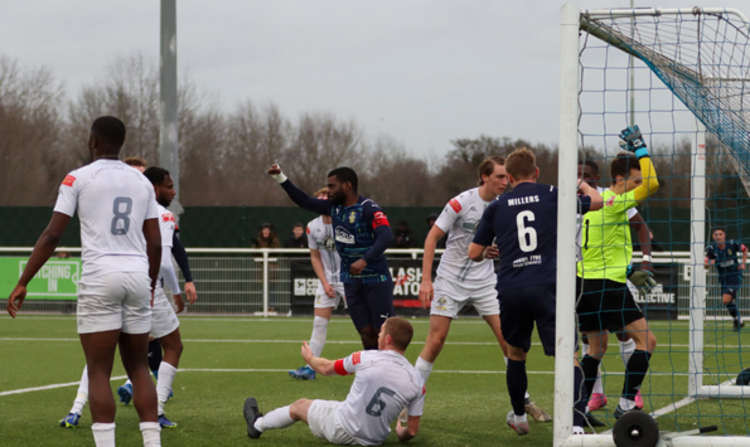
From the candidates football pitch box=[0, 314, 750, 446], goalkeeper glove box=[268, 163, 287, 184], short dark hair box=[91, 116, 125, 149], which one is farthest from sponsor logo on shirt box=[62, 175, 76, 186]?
goalkeeper glove box=[268, 163, 287, 184]

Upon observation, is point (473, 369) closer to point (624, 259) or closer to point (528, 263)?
point (624, 259)

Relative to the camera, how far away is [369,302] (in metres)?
8.28

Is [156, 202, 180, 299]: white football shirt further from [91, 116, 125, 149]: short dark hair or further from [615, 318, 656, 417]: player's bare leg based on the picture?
[615, 318, 656, 417]: player's bare leg

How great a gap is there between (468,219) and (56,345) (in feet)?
27.2

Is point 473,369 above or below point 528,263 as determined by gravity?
below

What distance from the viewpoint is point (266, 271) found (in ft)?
64.4

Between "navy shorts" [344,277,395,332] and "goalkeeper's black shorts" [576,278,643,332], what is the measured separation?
1.90m

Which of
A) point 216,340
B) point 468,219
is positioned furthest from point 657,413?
point 216,340

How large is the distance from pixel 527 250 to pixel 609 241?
5.15ft

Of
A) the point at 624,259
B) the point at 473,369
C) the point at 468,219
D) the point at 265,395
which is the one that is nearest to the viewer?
the point at 624,259

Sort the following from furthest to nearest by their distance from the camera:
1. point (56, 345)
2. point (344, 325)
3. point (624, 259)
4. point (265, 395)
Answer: point (344, 325) → point (56, 345) → point (265, 395) → point (624, 259)

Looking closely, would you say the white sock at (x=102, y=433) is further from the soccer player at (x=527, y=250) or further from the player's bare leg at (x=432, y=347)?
the player's bare leg at (x=432, y=347)

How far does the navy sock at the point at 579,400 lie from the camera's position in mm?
6219

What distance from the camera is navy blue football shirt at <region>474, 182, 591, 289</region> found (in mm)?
6160
